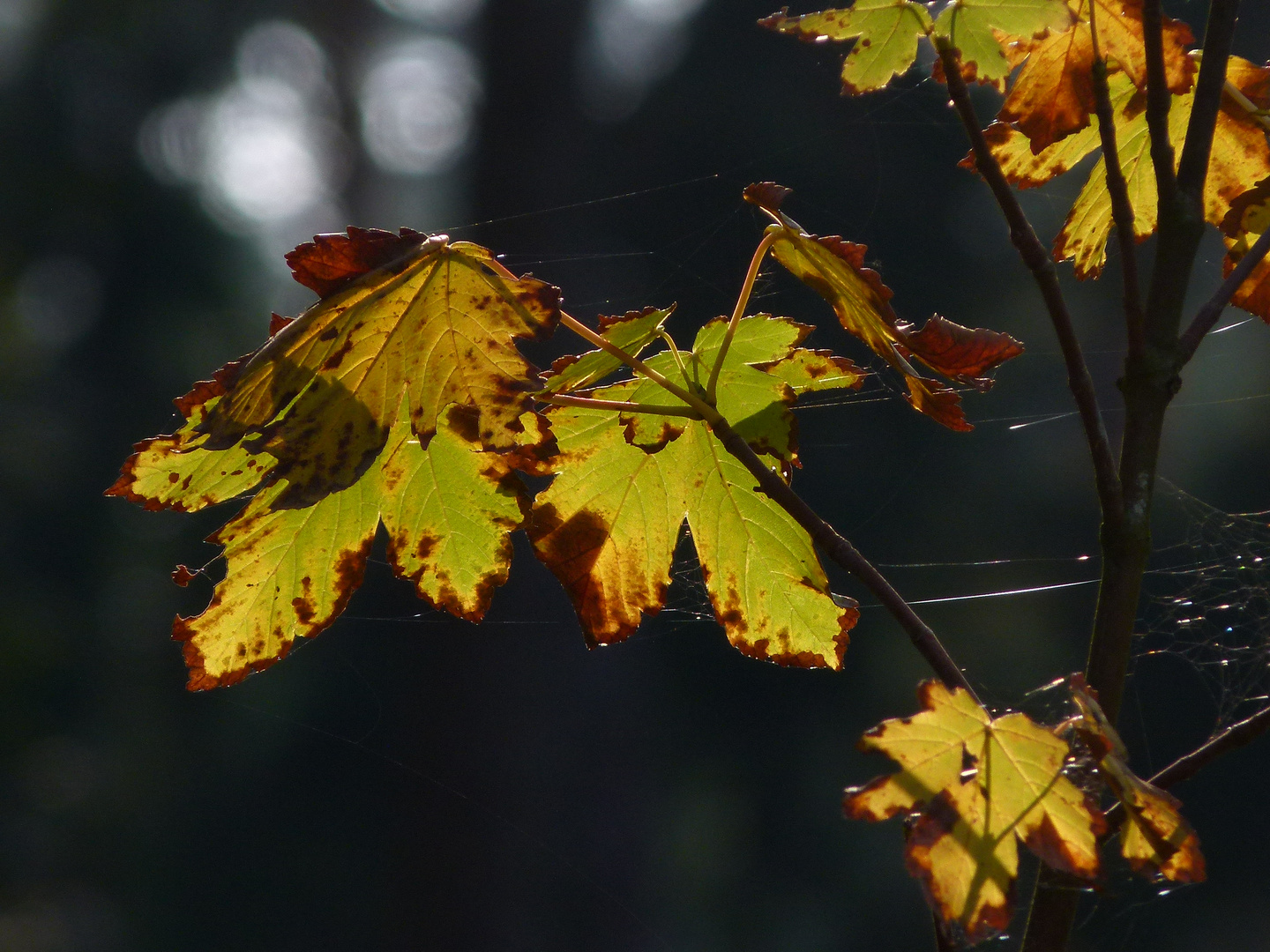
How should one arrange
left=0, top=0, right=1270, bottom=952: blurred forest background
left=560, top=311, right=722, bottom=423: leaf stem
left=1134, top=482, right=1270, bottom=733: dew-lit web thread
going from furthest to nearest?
left=0, top=0, right=1270, bottom=952: blurred forest background, left=1134, top=482, right=1270, bottom=733: dew-lit web thread, left=560, top=311, right=722, bottom=423: leaf stem

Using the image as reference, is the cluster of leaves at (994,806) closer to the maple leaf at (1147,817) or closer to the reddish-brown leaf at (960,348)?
the maple leaf at (1147,817)

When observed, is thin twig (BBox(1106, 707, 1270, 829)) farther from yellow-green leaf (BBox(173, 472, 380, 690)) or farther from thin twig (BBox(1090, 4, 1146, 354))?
yellow-green leaf (BBox(173, 472, 380, 690))

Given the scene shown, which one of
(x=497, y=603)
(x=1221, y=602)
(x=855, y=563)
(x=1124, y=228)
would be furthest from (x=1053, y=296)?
(x=497, y=603)

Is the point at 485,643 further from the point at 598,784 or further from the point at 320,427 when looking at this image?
the point at 320,427

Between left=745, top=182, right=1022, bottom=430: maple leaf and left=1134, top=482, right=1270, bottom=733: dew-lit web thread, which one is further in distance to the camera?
left=1134, top=482, right=1270, bottom=733: dew-lit web thread

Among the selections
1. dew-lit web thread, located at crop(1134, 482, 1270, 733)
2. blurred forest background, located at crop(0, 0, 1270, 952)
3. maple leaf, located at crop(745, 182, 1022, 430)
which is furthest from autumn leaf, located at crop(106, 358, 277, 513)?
blurred forest background, located at crop(0, 0, 1270, 952)

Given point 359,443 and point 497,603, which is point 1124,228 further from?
point 497,603

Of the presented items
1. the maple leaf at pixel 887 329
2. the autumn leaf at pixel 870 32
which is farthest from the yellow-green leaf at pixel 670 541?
the autumn leaf at pixel 870 32
